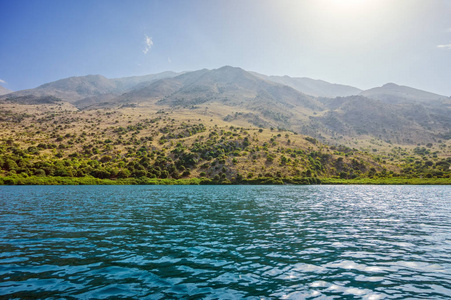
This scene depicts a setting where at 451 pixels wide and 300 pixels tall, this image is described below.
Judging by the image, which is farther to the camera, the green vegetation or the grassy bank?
the green vegetation

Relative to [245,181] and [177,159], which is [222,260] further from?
[177,159]

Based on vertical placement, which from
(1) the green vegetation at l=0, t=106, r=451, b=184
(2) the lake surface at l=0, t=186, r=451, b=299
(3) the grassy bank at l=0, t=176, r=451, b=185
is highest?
(1) the green vegetation at l=0, t=106, r=451, b=184

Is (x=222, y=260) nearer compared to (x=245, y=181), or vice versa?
(x=222, y=260)

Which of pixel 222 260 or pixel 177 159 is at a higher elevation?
pixel 177 159

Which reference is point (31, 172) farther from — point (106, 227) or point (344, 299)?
point (344, 299)

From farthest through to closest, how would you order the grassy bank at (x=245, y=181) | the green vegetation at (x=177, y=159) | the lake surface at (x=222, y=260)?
the green vegetation at (x=177, y=159), the grassy bank at (x=245, y=181), the lake surface at (x=222, y=260)

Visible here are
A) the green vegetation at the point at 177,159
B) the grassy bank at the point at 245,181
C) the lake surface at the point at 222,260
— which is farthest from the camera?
the green vegetation at the point at 177,159

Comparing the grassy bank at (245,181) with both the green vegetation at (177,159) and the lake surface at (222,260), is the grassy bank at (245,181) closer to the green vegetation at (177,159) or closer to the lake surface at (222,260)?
the green vegetation at (177,159)

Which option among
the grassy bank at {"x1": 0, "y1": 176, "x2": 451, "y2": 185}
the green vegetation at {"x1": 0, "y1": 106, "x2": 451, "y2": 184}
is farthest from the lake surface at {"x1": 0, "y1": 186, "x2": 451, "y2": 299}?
the green vegetation at {"x1": 0, "y1": 106, "x2": 451, "y2": 184}

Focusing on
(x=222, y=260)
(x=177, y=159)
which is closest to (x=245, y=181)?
(x=177, y=159)

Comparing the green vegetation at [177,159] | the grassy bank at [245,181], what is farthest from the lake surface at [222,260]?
the green vegetation at [177,159]

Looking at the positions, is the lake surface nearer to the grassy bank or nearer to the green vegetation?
the grassy bank

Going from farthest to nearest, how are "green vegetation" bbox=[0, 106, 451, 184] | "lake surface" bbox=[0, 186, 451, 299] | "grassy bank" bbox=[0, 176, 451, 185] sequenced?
"green vegetation" bbox=[0, 106, 451, 184] < "grassy bank" bbox=[0, 176, 451, 185] < "lake surface" bbox=[0, 186, 451, 299]

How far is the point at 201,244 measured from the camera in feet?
55.7
